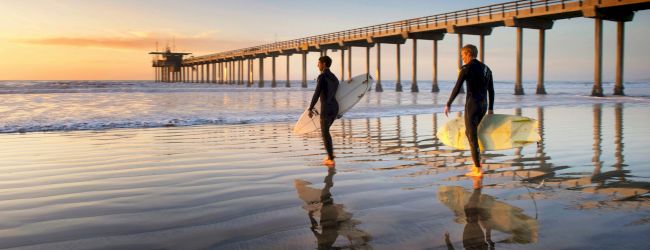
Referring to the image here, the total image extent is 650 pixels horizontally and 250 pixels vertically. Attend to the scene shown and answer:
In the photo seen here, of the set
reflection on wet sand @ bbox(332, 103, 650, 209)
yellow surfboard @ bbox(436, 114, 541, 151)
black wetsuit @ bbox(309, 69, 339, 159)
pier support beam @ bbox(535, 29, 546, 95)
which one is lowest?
reflection on wet sand @ bbox(332, 103, 650, 209)

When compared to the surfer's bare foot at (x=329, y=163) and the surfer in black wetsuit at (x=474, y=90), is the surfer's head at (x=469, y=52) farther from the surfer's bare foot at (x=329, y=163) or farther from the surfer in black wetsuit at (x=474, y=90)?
the surfer's bare foot at (x=329, y=163)

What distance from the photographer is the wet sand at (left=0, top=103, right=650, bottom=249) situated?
283 centimetres

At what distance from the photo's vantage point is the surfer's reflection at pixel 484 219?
109 inches

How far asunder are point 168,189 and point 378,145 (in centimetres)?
383

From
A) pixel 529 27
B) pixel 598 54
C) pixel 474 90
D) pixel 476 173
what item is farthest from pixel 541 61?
pixel 476 173

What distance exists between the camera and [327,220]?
3.21m

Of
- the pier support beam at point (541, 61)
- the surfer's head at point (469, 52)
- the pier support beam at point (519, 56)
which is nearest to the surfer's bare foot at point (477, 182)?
the surfer's head at point (469, 52)

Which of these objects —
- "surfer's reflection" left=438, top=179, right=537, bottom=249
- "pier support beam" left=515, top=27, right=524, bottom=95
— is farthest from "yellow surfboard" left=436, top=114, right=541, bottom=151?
"pier support beam" left=515, top=27, right=524, bottom=95

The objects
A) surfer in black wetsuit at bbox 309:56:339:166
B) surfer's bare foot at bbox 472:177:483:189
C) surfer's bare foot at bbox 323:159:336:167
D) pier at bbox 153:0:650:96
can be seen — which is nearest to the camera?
surfer's bare foot at bbox 472:177:483:189

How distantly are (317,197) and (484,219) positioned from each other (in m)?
1.29

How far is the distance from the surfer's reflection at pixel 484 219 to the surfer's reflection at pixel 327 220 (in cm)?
52

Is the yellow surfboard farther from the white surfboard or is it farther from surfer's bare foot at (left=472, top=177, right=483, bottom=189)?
the white surfboard

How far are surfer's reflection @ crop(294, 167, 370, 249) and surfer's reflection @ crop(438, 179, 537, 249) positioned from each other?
0.52m

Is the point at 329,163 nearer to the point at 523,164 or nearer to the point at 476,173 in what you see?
the point at 476,173
